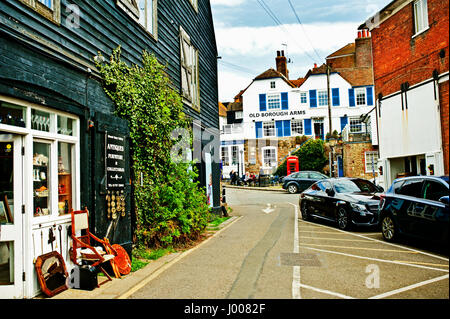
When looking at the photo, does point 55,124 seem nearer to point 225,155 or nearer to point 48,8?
point 48,8

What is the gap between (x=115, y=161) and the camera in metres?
7.74

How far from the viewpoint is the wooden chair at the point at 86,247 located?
20.9 feet

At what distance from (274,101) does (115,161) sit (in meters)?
36.0

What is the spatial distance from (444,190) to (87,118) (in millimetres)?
6100

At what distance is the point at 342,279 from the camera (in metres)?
6.25

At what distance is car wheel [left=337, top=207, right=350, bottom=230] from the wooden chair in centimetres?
733

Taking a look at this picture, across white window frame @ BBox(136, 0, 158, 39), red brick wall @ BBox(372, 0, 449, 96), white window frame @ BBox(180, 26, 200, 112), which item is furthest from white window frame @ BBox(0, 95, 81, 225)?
white window frame @ BBox(180, 26, 200, 112)

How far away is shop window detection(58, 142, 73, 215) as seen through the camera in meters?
6.63

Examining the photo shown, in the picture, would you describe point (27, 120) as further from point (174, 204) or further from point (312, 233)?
point (312, 233)

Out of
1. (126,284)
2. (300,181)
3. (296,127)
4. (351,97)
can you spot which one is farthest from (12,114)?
(351,97)

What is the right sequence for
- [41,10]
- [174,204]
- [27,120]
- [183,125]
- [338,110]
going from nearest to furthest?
[27,120]
[41,10]
[174,204]
[183,125]
[338,110]

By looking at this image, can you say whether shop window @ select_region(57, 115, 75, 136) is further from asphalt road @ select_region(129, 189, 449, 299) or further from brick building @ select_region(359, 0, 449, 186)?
brick building @ select_region(359, 0, 449, 186)

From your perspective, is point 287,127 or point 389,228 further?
point 287,127

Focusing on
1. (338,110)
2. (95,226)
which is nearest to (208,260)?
(95,226)
